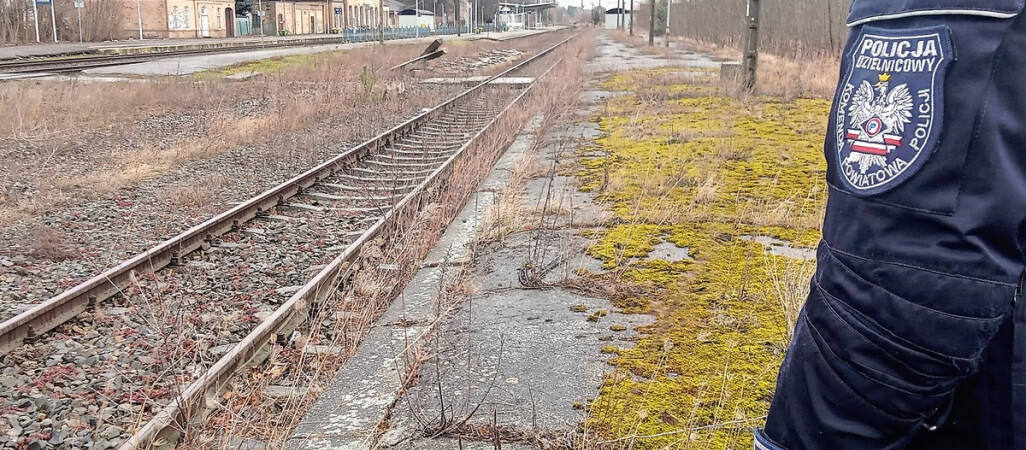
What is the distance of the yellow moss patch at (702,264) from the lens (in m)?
3.26

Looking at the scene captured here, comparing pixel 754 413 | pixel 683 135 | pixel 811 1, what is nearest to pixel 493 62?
pixel 811 1

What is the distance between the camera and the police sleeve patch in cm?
124

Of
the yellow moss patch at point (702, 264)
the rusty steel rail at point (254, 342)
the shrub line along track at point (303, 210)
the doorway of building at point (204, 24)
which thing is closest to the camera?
the yellow moss patch at point (702, 264)

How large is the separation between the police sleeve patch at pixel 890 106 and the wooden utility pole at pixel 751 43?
51.3ft

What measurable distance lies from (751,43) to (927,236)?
52.8 feet

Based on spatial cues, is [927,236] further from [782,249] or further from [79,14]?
[79,14]

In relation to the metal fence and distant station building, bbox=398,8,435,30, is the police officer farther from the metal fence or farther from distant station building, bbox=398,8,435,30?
distant station building, bbox=398,8,435,30

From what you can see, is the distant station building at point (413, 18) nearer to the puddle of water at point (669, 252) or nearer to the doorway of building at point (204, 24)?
the doorway of building at point (204, 24)

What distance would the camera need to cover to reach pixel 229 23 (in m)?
62.6

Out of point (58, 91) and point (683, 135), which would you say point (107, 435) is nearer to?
point (683, 135)

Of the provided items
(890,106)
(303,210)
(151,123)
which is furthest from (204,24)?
(890,106)

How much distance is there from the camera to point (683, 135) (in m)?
11.1

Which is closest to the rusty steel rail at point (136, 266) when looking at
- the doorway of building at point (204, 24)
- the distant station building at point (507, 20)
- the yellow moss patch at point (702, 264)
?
the yellow moss patch at point (702, 264)

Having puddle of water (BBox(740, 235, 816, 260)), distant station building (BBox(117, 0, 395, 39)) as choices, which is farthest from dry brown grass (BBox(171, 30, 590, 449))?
distant station building (BBox(117, 0, 395, 39))
